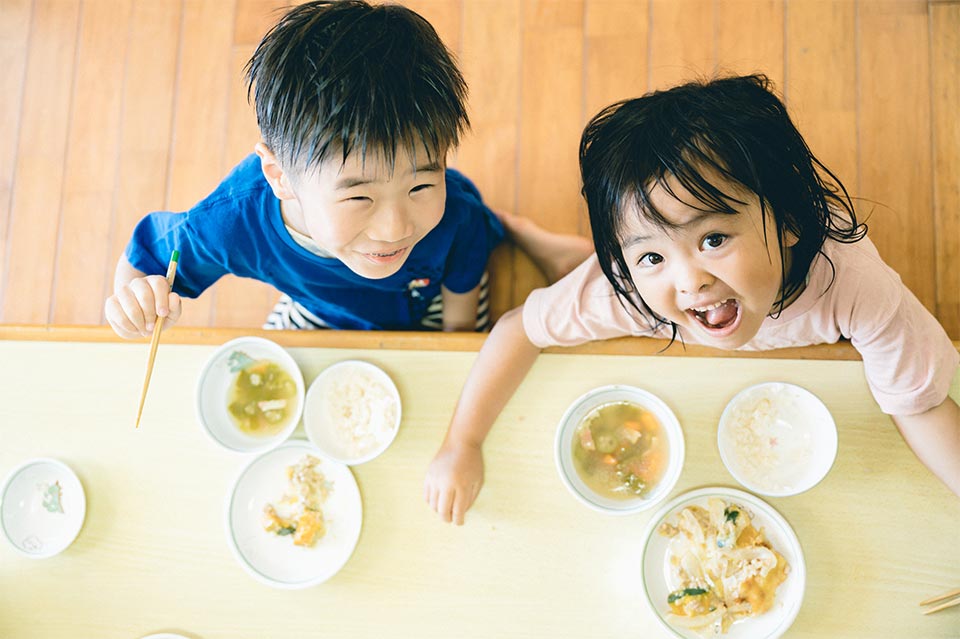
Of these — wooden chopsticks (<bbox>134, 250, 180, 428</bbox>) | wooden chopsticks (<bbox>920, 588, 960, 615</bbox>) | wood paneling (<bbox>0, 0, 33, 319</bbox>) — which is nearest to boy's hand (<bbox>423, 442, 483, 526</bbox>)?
wooden chopsticks (<bbox>134, 250, 180, 428</bbox>)

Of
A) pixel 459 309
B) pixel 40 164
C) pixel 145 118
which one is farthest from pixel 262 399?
pixel 40 164

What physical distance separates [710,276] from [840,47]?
4.37 ft

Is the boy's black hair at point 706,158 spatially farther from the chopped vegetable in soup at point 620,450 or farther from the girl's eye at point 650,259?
the chopped vegetable in soup at point 620,450

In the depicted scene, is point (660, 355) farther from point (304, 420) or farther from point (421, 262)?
point (304, 420)

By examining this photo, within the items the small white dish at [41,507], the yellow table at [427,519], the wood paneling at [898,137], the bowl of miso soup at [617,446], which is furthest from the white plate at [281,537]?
the wood paneling at [898,137]

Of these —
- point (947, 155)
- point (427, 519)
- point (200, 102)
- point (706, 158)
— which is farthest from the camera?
point (200, 102)

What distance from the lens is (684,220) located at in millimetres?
1010

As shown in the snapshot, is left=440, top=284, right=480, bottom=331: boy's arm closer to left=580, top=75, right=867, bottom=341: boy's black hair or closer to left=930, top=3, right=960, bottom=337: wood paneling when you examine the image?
left=580, top=75, right=867, bottom=341: boy's black hair

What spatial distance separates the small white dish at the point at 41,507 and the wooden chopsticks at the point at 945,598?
1553mm

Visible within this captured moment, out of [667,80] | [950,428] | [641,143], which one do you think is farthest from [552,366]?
[667,80]

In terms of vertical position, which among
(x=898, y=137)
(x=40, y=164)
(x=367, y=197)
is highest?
(x=898, y=137)

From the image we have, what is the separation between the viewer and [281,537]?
4.49 ft

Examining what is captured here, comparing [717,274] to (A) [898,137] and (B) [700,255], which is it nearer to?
(B) [700,255]

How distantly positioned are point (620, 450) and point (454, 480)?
32cm
